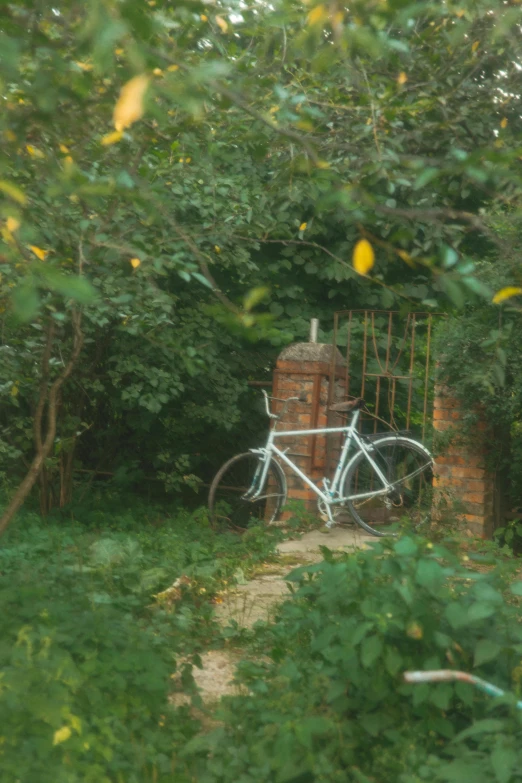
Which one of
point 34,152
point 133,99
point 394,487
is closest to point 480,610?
point 133,99

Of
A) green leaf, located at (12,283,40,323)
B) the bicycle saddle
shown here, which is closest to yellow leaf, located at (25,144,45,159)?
green leaf, located at (12,283,40,323)

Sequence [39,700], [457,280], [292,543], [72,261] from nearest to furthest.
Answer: [457,280] < [39,700] < [72,261] < [292,543]

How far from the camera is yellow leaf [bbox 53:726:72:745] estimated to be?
100 inches

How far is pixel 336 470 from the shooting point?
7.48 m

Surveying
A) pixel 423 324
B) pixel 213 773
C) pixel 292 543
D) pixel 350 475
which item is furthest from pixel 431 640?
pixel 423 324

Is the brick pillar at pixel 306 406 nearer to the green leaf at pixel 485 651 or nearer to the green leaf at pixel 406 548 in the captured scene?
the green leaf at pixel 406 548

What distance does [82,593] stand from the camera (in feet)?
13.1

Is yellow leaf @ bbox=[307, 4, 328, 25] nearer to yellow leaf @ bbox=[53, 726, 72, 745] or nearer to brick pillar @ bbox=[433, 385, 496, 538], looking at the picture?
yellow leaf @ bbox=[53, 726, 72, 745]

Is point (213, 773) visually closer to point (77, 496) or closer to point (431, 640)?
point (431, 640)

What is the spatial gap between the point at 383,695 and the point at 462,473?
167 inches

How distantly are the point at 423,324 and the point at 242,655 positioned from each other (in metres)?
5.04

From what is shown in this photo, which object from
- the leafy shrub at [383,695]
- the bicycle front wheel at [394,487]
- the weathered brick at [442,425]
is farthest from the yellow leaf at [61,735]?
the weathered brick at [442,425]

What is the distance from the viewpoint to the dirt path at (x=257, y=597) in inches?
148

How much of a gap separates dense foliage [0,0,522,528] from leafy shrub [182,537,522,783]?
2.72ft
